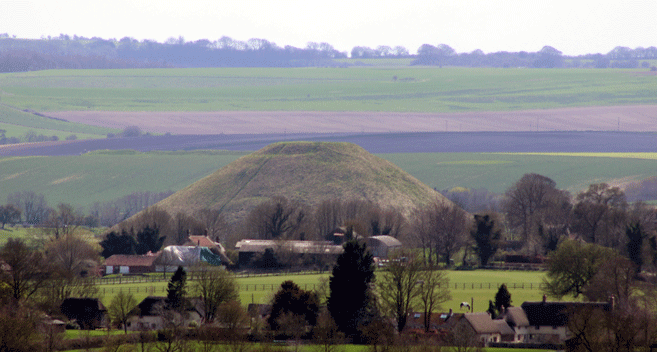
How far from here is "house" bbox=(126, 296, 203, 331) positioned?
70.5m

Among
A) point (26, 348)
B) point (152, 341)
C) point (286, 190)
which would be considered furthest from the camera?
point (286, 190)

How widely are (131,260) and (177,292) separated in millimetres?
39522

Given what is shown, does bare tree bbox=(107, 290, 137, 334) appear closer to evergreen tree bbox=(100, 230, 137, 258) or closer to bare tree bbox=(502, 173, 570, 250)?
evergreen tree bbox=(100, 230, 137, 258)

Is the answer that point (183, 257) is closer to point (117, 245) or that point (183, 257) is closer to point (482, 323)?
point (117, 245)

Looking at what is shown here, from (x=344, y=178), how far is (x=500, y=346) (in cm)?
10469

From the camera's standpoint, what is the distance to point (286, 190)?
16462 centimetres

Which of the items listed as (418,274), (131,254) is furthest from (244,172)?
(418,274)

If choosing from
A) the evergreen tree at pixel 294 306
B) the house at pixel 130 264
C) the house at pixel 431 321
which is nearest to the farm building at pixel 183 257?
the house at pixel 130 264

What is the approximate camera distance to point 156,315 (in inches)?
2847

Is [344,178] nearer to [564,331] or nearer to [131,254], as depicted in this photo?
[131,254]

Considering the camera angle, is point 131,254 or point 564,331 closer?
point 564,331

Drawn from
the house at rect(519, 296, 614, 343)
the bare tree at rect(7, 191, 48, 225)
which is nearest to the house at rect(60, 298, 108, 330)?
the house at rect(519, 296, 614, 343)

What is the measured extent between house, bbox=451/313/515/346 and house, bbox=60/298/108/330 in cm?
2323

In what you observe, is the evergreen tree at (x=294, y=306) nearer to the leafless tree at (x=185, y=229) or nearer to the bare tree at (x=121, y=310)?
the bare tree at (x=121, y=310)
